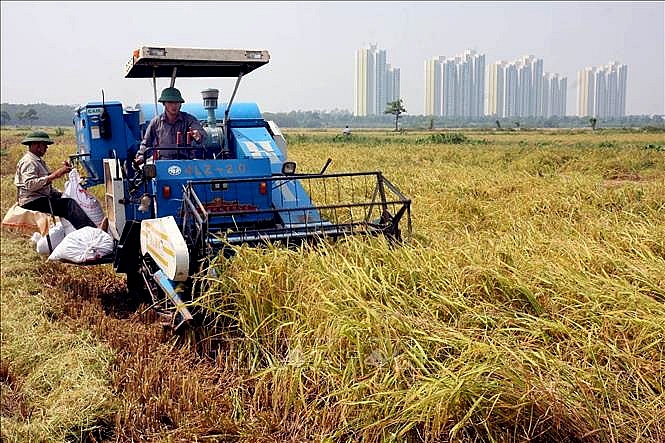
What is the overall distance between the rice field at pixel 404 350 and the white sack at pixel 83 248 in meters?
0.62

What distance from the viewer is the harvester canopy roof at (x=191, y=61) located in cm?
558

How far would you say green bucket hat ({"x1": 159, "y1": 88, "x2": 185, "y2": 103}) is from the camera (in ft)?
19.4

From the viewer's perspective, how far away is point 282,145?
6695mm

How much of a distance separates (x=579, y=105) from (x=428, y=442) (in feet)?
52.1

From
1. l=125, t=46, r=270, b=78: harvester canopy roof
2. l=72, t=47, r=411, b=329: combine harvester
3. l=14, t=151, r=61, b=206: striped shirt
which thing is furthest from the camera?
l=14, t=151, r=61, b=206: striped shirt

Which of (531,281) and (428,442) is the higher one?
(531,281)

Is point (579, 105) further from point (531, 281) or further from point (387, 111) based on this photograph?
point (387, 111)

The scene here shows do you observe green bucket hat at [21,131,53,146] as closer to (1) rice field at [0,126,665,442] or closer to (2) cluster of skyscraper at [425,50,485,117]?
(1) rice field at [0,126,665,442]

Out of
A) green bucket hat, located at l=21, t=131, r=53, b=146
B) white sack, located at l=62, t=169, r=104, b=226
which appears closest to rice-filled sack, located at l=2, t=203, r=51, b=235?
white sack, located at l=62, t=169, r=104, b=226

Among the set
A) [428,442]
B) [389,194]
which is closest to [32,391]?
[428,442]


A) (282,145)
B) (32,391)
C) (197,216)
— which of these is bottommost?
(32,391)

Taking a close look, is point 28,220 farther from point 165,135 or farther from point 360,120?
point 360,120

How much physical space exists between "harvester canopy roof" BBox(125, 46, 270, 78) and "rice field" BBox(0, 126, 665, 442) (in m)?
2.23

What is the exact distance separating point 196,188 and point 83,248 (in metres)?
1.20
